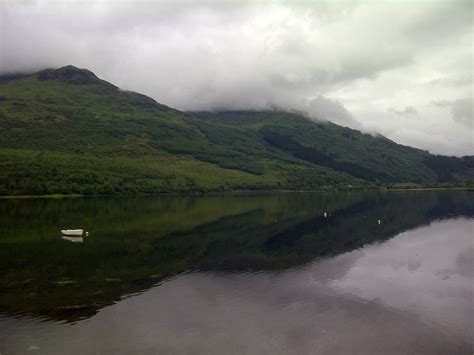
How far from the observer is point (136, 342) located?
1224 inches

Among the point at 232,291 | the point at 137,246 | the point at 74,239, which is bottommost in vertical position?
the point at 232,291

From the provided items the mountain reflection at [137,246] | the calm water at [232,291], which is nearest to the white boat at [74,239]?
the calm water at [232,291]

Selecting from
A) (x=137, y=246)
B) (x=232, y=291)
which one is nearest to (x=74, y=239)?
(x=137, y=246)

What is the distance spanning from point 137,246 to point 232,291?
2950 centimetres

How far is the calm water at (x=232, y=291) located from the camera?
3206 centimetres

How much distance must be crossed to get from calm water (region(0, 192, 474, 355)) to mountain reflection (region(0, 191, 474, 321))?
259mm

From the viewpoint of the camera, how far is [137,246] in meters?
70.5

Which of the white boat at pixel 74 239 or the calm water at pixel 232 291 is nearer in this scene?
the calm water at pixel 232 291

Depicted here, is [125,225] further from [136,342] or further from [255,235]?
[136,342]

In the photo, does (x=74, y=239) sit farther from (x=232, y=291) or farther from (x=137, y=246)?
(x=232, y=291)

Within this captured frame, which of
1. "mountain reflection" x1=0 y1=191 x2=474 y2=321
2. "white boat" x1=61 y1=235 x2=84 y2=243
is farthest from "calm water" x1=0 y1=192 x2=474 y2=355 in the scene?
"white boat" x1=61 y1=235 x2=84 y2=243

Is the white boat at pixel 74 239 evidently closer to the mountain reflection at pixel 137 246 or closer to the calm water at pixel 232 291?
the calm water at pixel 232 291

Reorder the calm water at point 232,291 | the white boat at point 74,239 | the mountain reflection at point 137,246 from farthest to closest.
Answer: the white boat at point 74,239 → the mountain reflection at point 137,246 → the calm water at point 232,291

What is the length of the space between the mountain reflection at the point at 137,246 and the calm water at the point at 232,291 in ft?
0.85
